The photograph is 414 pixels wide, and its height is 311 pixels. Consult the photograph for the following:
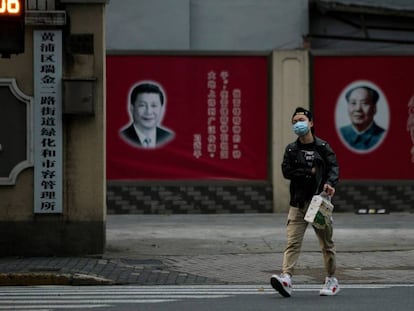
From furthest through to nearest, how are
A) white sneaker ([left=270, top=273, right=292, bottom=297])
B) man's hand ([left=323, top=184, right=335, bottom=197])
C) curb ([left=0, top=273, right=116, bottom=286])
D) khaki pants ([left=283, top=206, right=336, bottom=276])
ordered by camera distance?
curb ([left=0, top=273, right=116, bottom=286]) < khaki pants ([left=283, top=206, right=336, bottom=276]) < man's hand ([left=323, top=184, right=335, bottom=197]) < white sneaker ([left=270, top=273, right=292, bottom=297])

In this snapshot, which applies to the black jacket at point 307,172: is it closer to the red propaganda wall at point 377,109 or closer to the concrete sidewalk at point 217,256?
the concrete sidewalk at point 217,256

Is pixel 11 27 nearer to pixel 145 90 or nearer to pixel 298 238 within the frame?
pixel 298 238

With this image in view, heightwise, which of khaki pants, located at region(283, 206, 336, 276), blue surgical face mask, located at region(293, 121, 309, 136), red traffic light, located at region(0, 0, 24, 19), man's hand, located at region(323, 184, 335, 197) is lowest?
khaki pants, located at region(283, 206, 336, 276)

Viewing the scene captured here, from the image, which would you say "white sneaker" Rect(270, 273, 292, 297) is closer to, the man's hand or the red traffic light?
the man's hand

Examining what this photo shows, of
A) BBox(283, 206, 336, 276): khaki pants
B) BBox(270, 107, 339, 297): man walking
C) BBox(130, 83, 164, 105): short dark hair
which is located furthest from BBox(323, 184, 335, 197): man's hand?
BBox(130, 83, 164, 105): short dark hair

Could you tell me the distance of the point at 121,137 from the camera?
20250 mm

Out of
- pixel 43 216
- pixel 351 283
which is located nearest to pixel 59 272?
pixel 43 216

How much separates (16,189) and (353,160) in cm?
861

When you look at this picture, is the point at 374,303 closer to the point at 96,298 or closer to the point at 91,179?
the point at 96,298

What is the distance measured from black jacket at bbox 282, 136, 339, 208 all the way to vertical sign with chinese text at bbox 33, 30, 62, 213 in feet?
14.0

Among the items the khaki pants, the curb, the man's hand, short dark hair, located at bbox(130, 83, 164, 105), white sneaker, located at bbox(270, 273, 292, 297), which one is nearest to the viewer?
white sneaker, located at bbox(270, 273, 292, 297)

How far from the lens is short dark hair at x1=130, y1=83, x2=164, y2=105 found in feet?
66.3

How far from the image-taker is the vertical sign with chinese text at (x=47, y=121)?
45.8ft

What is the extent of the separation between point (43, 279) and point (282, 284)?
3.31m
